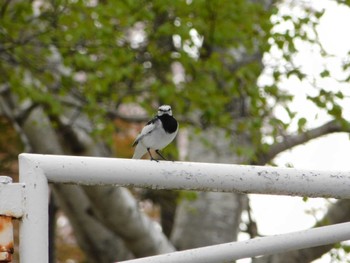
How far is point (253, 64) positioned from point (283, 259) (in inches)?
77.3

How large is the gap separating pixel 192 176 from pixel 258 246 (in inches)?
10.4

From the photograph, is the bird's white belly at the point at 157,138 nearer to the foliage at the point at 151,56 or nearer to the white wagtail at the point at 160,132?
the white wagtail at the point at 160,132

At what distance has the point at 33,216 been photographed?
242 centimetres

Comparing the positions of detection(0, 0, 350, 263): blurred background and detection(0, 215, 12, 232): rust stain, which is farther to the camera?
detection(0, 0, 350, 263): blurred background

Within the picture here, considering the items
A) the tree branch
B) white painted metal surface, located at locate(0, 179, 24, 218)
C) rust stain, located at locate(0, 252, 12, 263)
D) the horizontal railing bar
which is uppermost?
the tree branch

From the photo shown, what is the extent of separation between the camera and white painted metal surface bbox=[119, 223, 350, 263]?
8.51 ft

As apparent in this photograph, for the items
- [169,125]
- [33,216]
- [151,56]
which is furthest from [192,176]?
[151,56]

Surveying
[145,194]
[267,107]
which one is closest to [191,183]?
[267,107]

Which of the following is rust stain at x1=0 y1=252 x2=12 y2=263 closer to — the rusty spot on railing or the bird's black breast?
the rusty spot on railing

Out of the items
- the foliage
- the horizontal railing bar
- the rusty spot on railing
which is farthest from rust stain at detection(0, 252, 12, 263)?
the foliage

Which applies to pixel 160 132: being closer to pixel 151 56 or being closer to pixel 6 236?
pixel 6 236

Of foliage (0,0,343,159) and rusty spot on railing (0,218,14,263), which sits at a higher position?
foliage (0,0,343,159)

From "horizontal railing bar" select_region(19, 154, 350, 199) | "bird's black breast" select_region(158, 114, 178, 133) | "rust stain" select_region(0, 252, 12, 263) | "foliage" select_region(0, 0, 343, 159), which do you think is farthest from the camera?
"foliage" select_region(0, 0, 343, 159)

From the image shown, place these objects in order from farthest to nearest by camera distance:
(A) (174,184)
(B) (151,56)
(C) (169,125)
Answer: (B) (151,56) → (C) (169,125) → (A) (174,184)
